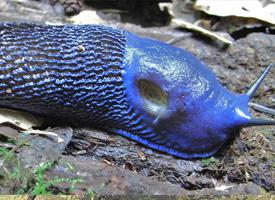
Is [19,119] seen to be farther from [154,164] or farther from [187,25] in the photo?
[187,25]

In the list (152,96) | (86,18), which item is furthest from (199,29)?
(152,96)

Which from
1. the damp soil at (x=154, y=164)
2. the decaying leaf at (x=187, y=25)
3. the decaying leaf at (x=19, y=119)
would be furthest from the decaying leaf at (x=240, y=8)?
the decaying leaf at (x=19, y=119)

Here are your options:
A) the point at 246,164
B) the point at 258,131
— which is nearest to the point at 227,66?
the point at 258,131

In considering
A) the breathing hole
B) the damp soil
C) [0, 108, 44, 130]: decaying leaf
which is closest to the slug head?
the breathing hole

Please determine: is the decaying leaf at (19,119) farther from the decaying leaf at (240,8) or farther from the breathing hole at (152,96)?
the decaying leaf at (240,8)

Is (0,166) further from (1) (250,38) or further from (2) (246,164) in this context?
(1) (250,38)

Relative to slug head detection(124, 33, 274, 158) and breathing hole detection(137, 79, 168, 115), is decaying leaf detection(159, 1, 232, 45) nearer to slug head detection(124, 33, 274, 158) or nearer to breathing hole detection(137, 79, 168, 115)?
slug head detection(124, 33, 274, 158)
